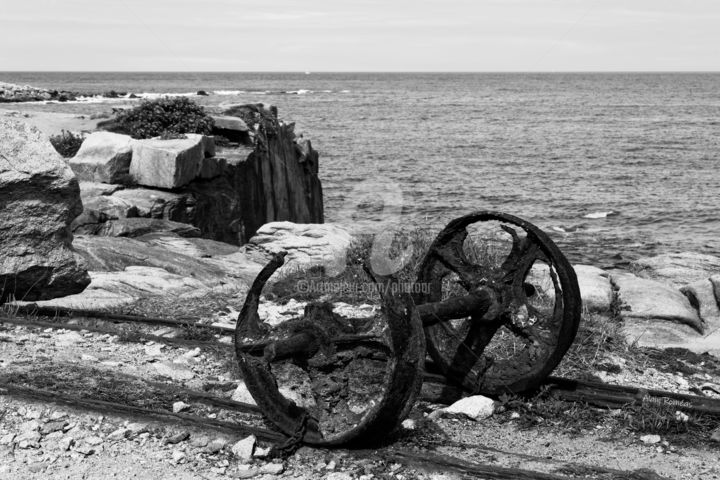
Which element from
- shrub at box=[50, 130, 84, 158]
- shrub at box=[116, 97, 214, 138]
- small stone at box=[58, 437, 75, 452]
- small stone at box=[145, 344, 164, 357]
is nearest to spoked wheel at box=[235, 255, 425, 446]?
small stone at box=[58, 437, 75, 452]

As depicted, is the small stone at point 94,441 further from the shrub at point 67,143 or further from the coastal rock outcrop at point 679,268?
the coastal rock outcrop at point 679,268

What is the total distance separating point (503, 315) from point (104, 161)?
1092 centimetres

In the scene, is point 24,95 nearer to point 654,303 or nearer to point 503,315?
point 654,303

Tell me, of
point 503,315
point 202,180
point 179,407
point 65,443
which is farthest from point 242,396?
point 202,180

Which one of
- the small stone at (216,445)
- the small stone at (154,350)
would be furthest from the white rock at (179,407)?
the small stone at (154,350)

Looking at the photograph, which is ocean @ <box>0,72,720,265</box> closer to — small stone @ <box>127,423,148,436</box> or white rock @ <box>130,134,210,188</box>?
white rock @ <box>130,134,210,188</box>

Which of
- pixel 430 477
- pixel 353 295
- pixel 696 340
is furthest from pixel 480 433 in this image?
pixel 696 340

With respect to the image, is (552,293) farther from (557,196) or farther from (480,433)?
(557,196)

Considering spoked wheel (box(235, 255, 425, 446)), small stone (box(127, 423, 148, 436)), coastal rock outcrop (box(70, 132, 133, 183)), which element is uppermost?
coastal rock outcrop (box(70, 132, 133, 183))

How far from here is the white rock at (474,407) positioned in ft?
21.1

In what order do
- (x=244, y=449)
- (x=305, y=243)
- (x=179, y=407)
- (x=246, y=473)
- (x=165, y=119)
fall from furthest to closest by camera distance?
(x=165, y=119)
(x=305, y=243)
(x=179, y=407)
(x=244, y=449)
(x=246, y=473)

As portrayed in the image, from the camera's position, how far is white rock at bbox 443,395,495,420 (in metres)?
6.44

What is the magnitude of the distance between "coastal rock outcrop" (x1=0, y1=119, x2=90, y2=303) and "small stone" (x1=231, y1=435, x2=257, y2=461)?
4.35m

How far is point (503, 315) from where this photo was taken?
6812mm
